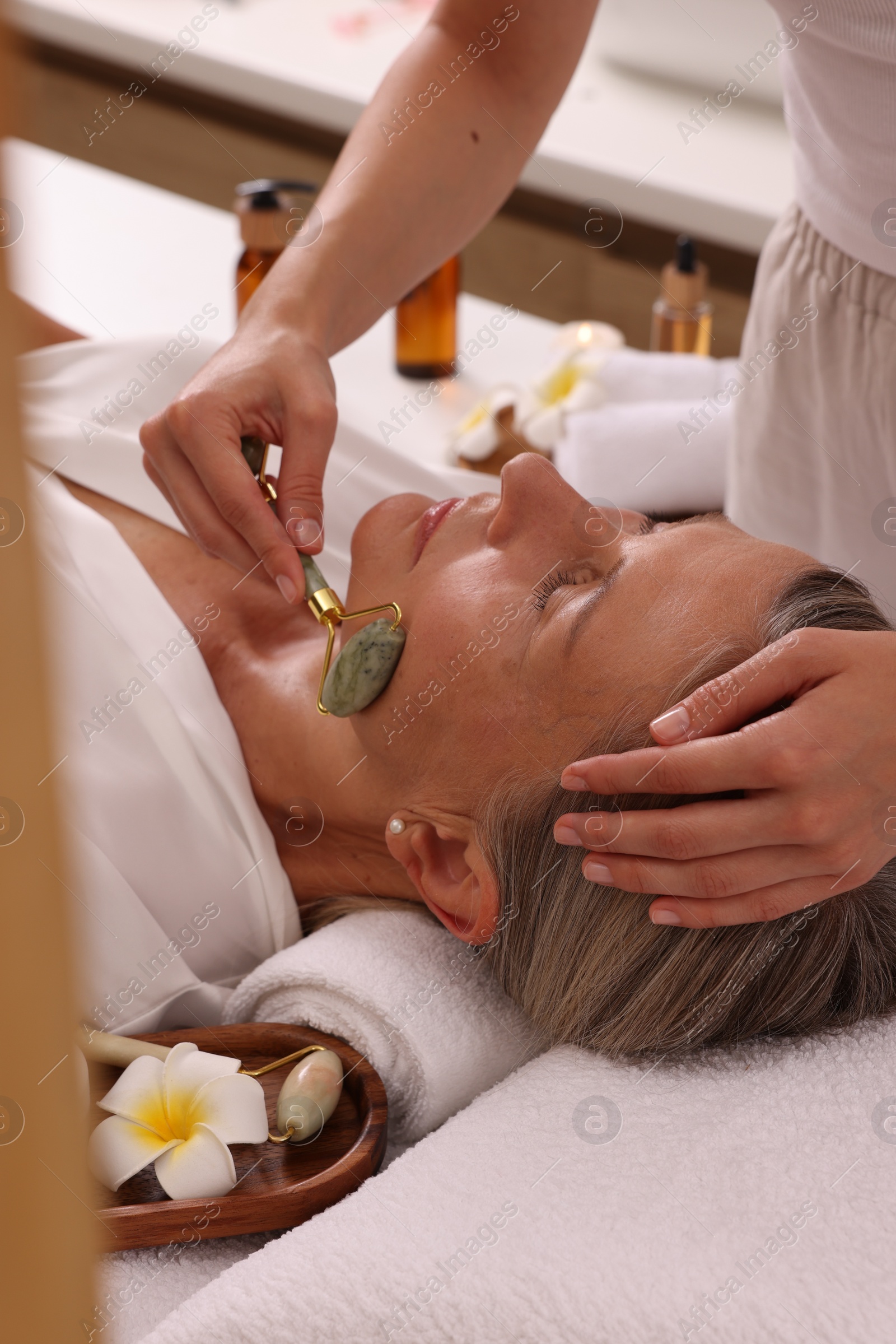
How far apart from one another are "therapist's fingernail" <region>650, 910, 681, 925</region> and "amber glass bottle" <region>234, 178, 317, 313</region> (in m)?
1.10

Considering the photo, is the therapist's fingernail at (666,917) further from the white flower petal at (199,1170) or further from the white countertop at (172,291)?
the white countertop at (172,291)

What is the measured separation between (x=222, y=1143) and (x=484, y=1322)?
0.22 meters

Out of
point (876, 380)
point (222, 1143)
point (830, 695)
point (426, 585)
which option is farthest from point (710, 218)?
point (222, 1143)

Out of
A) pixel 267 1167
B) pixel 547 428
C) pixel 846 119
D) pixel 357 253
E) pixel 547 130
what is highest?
pixel 846 119

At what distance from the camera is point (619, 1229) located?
29.4 inches

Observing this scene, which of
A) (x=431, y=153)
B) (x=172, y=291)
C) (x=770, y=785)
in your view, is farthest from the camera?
(x=172, y=291)

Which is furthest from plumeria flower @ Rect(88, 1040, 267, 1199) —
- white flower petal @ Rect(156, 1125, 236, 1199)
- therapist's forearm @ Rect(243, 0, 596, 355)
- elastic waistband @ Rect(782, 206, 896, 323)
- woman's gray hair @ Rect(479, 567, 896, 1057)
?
elastic waistband @ Rect(782, 206, 896, 323)

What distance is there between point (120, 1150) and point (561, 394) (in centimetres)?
120

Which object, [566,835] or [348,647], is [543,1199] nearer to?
[566,835]

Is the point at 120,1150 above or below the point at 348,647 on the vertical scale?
below

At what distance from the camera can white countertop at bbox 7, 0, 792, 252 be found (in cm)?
242

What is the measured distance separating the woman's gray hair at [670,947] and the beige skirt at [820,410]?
319mm

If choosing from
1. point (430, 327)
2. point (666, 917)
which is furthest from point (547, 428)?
point (666, 917)

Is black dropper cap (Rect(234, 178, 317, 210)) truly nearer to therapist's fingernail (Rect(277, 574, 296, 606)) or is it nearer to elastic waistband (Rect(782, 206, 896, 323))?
elastic waistband (Rect(782, 206, 896, 323))
